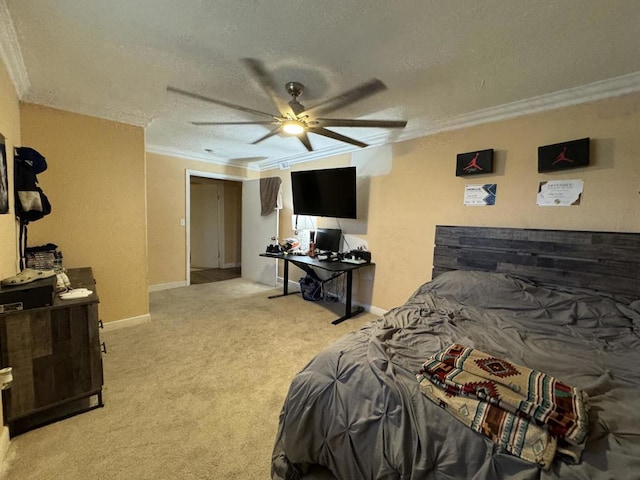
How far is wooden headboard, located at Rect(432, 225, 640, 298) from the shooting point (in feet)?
6.46

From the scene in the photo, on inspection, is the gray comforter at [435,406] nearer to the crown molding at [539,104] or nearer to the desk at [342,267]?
the desk at [342,267]

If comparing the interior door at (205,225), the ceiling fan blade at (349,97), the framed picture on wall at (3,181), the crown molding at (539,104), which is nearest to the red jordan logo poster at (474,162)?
the crown molding at (539,104)

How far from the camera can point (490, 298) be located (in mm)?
2172

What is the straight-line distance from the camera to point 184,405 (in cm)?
188

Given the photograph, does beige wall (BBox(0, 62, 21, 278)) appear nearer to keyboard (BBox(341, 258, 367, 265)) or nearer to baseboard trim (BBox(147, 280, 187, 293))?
baseboard trim (BBox(147, 280, 187, 293))

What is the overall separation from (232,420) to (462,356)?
1.46m

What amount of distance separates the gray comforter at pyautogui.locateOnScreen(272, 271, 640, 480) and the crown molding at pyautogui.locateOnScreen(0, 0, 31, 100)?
2466 millimetres

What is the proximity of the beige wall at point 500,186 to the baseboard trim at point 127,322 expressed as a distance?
2.70 m

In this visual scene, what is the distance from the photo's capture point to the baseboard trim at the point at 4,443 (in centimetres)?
144

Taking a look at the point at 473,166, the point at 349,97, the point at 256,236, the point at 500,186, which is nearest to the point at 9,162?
the point at 349,97

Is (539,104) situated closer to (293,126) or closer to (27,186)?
(293,126)

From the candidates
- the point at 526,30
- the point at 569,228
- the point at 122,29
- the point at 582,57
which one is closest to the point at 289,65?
the point at 122,29

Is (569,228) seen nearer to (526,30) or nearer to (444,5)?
(526,30)

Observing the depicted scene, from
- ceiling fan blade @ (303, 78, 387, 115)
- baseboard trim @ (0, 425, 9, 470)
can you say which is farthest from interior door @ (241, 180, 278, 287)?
baseboard trim @ (0, 425, 9, 470)
